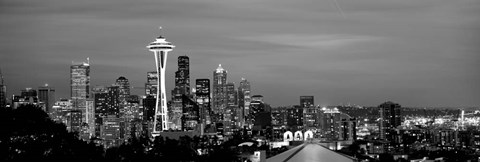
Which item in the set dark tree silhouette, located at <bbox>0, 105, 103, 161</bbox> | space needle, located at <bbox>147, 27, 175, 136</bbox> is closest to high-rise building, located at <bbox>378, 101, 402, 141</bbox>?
space needle, located at <bbox>147, 27, 175, 136</bbox>

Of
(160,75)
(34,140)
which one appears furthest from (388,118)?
(34,140)

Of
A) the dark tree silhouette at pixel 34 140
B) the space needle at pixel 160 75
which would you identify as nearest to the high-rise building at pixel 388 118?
the space needle at pixel 160 75

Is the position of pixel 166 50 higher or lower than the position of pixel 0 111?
higher

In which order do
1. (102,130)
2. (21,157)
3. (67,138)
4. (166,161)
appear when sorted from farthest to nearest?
1. (102,130)
2. (166,161)
3. (67,138)
4. (21,157)

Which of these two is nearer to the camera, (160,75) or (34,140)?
(34,140)

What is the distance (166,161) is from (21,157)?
21.6 meters

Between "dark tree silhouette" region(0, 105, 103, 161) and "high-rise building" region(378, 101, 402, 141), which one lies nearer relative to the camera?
"dark tree silhouette" region(0, 105, 103, 161)

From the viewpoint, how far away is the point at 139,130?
148 m

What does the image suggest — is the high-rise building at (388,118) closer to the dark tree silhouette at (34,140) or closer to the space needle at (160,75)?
the space needle at (160,75)

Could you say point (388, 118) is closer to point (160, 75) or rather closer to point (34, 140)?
point (160, 75)

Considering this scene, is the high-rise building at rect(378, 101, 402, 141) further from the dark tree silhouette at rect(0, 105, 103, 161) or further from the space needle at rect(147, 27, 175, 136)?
the dark tree silhouette at rect(0, 105, 103, 161)

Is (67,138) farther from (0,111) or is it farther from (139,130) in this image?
(139,130)

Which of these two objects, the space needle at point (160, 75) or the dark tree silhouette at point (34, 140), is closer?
the dark tree silhouette at point (34, 140)

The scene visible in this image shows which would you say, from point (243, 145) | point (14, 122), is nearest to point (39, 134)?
point (14, 122)
